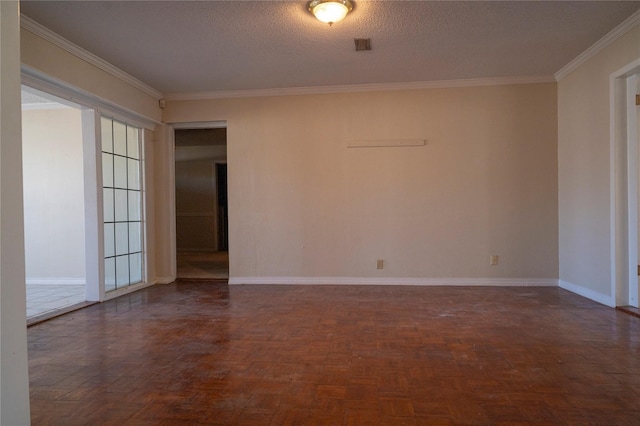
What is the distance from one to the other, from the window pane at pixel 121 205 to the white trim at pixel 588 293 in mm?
5706

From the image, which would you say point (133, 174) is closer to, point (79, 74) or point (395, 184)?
point (79, 74)

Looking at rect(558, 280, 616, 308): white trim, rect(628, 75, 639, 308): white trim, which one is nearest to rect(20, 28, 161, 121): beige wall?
rect(628, 75, 639, 308): white trim

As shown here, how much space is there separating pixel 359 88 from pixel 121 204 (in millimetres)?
3527

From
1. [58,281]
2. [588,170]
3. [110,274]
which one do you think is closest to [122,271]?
[110,274]

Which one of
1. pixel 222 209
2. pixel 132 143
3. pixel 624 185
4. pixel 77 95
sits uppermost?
pixel 77 95

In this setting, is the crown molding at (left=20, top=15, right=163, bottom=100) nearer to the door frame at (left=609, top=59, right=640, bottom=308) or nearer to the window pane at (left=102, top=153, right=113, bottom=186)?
the window pane at (left=102, top=153, right=113, bottom=186)

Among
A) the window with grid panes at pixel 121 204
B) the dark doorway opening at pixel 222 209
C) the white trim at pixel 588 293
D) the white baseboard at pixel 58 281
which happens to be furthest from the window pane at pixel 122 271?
the white trim at pixel 588 293

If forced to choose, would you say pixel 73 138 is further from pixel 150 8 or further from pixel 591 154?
pixel 591 154

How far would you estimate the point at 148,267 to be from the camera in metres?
5.31

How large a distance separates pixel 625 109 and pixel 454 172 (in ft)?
6.06

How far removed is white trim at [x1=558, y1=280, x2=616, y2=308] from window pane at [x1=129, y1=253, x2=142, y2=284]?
5.63 m

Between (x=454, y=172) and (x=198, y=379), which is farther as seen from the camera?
(x=454, y=172)

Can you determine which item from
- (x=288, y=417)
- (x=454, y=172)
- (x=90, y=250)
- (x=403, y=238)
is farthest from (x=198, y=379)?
(x=454, y=172)

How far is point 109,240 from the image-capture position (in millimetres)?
4605
